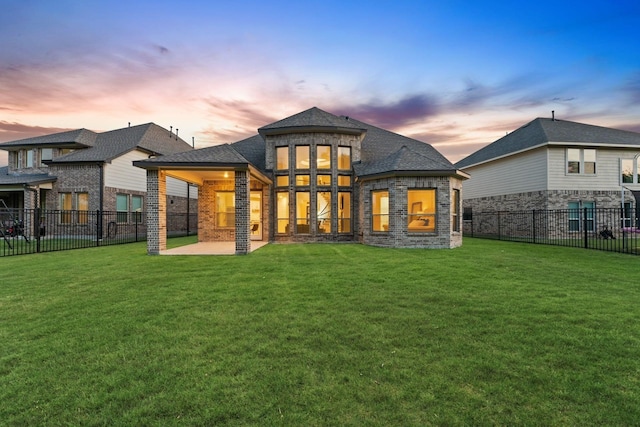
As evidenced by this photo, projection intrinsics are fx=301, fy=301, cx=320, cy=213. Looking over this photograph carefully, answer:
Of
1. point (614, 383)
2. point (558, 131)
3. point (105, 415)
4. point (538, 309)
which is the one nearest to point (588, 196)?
point (558, 131)

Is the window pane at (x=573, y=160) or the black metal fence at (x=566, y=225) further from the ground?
the window pane at (x=573, y=160)

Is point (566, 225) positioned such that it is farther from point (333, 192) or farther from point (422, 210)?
point (333, 192)

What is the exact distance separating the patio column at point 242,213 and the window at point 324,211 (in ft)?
17.5

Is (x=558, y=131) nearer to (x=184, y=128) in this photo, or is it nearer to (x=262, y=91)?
(x=262, y=91)

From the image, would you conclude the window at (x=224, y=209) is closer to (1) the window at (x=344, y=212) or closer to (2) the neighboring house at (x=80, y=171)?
(1) the window at (x=344, y=212)

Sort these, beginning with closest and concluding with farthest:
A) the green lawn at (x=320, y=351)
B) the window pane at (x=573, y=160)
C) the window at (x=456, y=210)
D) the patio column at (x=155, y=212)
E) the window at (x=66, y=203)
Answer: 1. the green lawn at (x=320, y=351)
2. the patio column at (x=155, y=212)
3. the window at (x=456, y=210)
4. the window pane at (x=573, y=160)
5. the window at (x=66, y=203)

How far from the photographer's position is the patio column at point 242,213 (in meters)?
11.5

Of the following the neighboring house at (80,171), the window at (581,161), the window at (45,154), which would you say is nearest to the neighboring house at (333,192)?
the neighboring house at (80,171)

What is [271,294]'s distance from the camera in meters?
5.81

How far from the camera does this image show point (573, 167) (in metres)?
18.6

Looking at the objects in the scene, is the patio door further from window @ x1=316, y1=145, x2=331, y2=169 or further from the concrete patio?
window @ x1=316, y1=145, x2=331, y2=169

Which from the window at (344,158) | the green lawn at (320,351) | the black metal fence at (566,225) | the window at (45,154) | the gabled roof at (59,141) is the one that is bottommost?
the green lawn at (320,351)

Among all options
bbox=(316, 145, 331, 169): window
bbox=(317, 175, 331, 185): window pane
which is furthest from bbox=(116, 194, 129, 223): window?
bbox=(316, 145, 331, 169): window

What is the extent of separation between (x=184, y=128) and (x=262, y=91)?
1301cm
